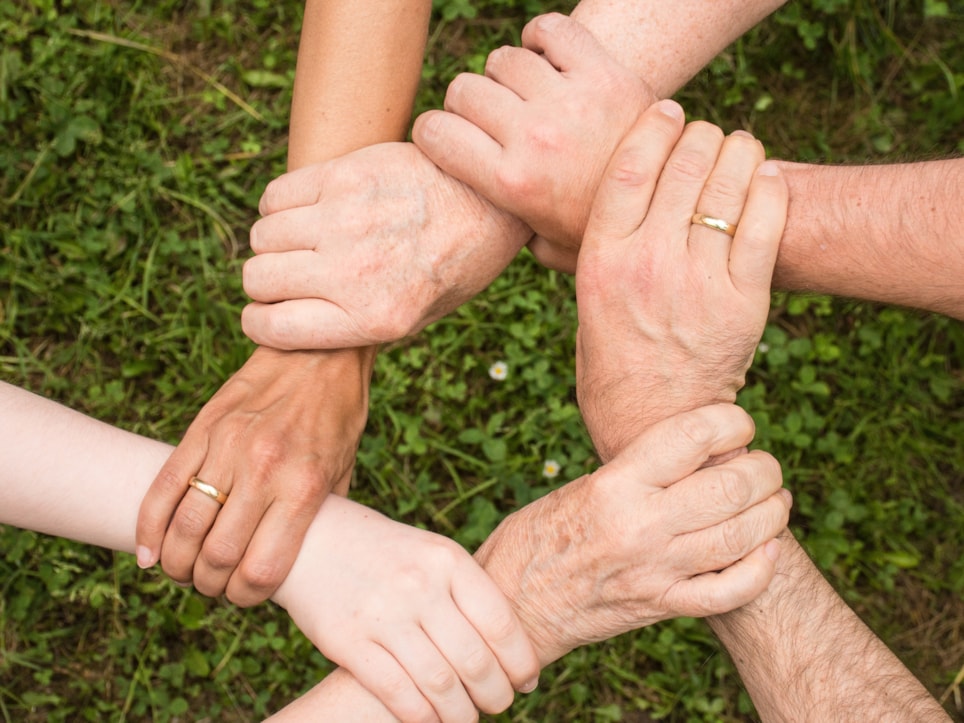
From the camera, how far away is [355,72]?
242 cm

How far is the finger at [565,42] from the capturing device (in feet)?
7.32

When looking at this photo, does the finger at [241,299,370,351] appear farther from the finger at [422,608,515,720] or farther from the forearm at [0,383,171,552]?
the finger at [422,608,515,720]

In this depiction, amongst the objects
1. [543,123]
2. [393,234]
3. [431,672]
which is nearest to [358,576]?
[431,672]

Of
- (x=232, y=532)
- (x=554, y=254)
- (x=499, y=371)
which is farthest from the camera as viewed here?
(x=499, y=371)

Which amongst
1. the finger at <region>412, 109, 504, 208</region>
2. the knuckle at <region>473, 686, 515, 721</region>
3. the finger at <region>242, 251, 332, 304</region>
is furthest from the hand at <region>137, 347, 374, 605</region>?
the finger at <region>412, 109, 504, 208</region>

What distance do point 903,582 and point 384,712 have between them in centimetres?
214

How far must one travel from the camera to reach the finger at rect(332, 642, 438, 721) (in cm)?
201

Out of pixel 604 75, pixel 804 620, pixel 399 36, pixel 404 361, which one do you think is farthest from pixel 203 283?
pixel 804 620

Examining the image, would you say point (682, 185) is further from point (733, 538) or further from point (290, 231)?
point (290, 231)

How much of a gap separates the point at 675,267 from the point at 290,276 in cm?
101

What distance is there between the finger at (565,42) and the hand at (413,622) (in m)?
1.28

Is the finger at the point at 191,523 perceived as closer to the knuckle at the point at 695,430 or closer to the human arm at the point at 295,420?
the human arm at the point at 295,420

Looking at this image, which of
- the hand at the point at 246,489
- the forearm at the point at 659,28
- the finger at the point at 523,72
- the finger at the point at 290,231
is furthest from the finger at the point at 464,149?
the hand at the point at 246,489

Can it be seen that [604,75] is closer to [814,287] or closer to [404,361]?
[814,287]
